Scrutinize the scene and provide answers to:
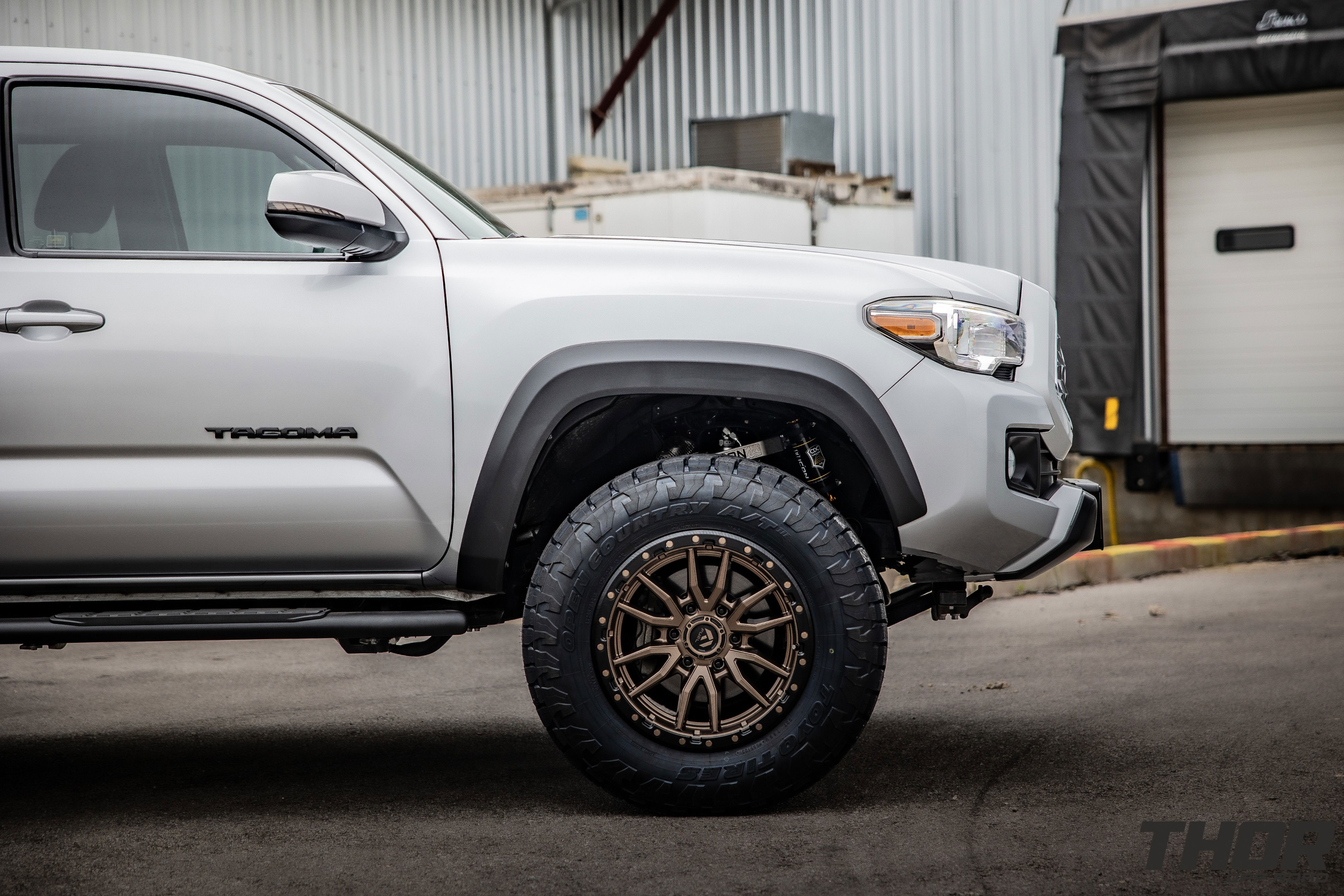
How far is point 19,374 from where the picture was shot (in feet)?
11.0

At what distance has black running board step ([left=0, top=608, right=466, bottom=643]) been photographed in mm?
3355

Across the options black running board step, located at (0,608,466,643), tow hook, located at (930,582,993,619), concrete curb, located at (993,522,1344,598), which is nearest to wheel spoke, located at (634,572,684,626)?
black running board step, located at (0,608,466,643)

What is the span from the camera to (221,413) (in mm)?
3393

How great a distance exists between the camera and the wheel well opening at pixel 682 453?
11.9ft

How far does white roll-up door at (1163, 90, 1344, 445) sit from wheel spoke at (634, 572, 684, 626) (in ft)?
30.9

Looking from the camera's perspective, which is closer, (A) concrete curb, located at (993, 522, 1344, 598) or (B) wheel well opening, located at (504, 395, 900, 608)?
(B) wheel well opening, located at (504, 395, 900, 608)

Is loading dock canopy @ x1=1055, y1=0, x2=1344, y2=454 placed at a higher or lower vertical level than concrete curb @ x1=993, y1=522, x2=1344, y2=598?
higher

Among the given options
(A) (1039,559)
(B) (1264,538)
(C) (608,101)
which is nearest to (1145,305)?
(B) (1264,538)

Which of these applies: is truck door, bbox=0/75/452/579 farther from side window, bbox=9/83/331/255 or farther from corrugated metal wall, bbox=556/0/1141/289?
corrugated metal wall, bbox=556/0/1141/289

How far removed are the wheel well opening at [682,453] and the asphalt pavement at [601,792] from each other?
70cm

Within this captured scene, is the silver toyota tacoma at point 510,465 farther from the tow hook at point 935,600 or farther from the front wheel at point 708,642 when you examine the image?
the tow hook at point 935,600

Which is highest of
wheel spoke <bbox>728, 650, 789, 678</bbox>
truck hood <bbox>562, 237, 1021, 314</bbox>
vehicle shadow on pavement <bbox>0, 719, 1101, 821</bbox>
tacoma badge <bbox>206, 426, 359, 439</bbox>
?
truck hood <bbox>562, 237, 1021, 314</bbox>

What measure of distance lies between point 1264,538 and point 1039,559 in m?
6.31

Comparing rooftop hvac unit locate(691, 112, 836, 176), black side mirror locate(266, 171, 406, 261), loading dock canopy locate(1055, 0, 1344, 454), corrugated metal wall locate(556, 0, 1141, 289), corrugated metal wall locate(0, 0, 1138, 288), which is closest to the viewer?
black side mirror locate(266, 171, 406, 261)
